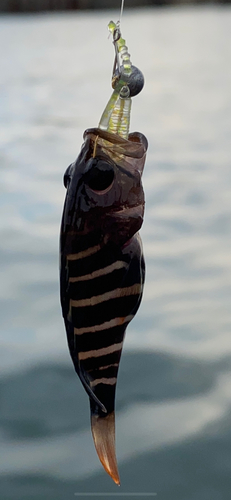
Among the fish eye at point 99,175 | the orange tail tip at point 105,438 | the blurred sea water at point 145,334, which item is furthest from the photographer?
the blurred sea water at point 145,334

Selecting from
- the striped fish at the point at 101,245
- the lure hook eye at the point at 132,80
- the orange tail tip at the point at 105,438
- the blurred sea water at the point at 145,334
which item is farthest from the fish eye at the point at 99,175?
the blurred sea water at the point at 145,334

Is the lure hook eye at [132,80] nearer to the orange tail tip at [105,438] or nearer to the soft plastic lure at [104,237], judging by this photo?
the soft plastic lure at [104,237]

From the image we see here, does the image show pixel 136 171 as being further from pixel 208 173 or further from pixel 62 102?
pixel 62 102

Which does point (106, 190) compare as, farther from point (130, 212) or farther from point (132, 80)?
point (132, 80)

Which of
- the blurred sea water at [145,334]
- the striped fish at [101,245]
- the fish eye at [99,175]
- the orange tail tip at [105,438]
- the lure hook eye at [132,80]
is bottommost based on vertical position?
the blurred sea water at [145,334]

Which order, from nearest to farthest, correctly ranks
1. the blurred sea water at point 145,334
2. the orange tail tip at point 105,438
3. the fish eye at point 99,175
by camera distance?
1. the fish eye at point 99,175
2. the orange tail tip at point 105,438
3. the blurred sea water at point 145,334

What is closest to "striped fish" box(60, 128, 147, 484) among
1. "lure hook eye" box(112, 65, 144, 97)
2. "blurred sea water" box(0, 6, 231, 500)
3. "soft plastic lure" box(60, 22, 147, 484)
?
"soft plastic lure" box(60, 22, 147, 484)

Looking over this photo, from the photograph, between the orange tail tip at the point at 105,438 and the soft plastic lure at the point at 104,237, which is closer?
the soft plastic lure at the point at 104,237

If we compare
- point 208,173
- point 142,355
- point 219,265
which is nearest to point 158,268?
point 219,265
